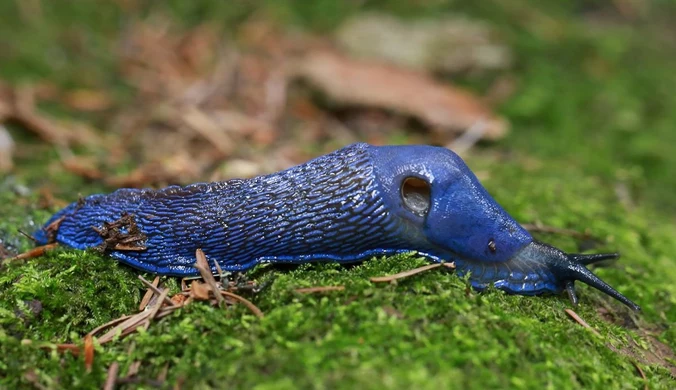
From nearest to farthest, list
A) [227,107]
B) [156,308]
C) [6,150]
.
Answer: [156,308], [6,150], [227,107]

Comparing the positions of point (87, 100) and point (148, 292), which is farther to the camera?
point (87, 100)

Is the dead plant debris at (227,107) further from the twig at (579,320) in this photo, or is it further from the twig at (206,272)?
the twig at (579,320)

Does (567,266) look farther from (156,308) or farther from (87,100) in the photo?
(87,100)

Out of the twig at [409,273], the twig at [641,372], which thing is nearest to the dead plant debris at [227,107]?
the twig at [409,273]

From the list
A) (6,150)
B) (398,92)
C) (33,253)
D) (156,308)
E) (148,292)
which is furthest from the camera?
(398,92)

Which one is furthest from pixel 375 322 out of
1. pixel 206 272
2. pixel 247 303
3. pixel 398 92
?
pixel 398 92

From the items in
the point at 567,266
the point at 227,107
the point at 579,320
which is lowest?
the point at 579,320

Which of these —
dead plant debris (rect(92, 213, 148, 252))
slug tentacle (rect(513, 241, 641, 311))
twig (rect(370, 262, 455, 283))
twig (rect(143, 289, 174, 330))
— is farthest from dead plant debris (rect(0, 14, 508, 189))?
slug tentacle (rect(513, 241, 641, 311))
